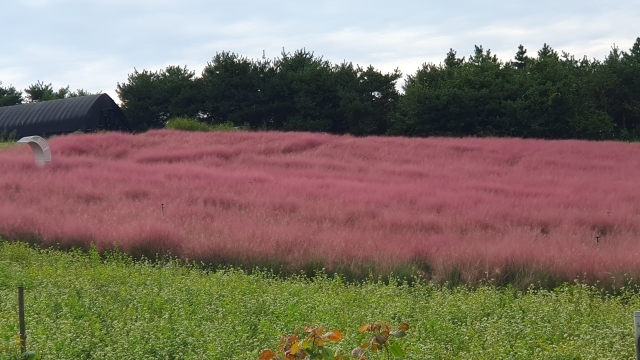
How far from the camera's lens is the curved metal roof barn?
3338cm

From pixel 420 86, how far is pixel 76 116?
16.9m

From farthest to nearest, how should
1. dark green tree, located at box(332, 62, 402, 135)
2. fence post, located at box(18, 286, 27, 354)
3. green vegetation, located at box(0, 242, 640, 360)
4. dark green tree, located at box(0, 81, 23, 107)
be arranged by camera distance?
dark green tree, located at box(0, 81, 23, 107), dark green tree, located at box(332, 62, 402, 135), green vegetation, located at box(0, 242, 640, 360), fence post, located at box(18, 286, 27, 354)

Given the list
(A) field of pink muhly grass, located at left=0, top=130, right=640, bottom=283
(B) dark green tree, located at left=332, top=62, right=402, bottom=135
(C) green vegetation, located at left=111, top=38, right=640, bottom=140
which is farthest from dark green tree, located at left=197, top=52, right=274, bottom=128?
(A) field of pink muhly grass, located at left=0, top=130, right=640, bottom=283

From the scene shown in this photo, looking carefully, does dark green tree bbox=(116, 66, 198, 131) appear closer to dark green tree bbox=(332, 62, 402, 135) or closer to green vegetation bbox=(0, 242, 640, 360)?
dark green tree bbox=(332, 62, 402, 135)

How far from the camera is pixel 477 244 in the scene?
32.8 feet

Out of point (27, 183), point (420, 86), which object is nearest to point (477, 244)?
point (27, 183)

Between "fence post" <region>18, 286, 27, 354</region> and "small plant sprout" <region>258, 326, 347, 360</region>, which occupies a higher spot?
"small plant sprout" <region>258, 326, 347, 360</region>

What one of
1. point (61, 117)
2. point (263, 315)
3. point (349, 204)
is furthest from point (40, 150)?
point (61, 117)

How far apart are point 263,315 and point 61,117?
98.2 ft

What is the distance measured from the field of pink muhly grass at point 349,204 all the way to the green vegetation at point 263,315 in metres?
0.92

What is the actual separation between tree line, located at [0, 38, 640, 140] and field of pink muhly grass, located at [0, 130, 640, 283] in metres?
8.21

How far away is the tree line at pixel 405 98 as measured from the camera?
32312 millimetres

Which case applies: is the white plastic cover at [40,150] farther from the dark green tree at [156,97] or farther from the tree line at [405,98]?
the dark green tree at [156,97]

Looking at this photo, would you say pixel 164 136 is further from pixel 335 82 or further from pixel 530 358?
pixel 530 358
